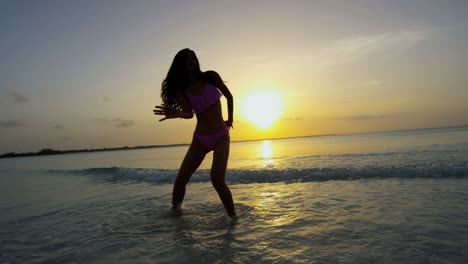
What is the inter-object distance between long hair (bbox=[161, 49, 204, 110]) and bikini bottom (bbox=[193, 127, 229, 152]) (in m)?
0.60

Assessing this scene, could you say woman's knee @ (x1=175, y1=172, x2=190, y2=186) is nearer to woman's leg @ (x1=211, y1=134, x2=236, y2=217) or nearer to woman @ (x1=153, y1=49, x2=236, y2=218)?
woman @ (x1=153, y1=49, x2=236, y2=218)

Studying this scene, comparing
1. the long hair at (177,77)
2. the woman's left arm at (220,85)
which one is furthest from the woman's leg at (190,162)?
the woman's left arm at (220,85)

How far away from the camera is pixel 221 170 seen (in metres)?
4.88

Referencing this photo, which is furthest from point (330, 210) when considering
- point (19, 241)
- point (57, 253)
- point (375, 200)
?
point (19, 241)

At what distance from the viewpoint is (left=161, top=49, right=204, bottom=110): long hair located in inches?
181

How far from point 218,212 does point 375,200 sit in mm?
2932

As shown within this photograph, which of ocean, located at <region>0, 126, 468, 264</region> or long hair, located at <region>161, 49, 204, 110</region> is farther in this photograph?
long hair, located at <region>161, 49, 204, 110</region>

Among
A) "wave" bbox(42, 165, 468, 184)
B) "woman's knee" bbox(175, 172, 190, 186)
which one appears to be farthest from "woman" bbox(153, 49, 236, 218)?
"wave" bbox(42, 165, 468, 184)

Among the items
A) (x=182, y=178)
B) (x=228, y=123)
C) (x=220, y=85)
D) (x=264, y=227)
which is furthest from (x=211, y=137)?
(x=264, y=227)

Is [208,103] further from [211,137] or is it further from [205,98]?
[211,137]

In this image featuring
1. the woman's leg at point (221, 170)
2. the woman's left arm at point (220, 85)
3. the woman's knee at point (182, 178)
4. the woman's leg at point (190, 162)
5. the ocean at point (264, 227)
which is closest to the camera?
the ocean at point (264, 227)

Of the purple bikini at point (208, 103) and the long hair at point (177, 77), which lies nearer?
the long hair at point (177, 77)

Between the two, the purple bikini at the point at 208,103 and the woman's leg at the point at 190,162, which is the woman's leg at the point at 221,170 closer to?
the purple bikini at the point at 208,103

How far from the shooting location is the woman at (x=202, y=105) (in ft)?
15.3
